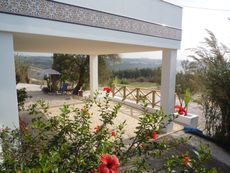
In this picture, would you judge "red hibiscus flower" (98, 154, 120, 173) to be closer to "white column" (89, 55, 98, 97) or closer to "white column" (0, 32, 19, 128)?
"white column" (0, 32, 19, 128)

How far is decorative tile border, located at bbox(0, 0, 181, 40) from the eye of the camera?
2580mm

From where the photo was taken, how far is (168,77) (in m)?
5.68

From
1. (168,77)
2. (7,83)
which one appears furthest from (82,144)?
(168,77)

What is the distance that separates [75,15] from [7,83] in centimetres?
160

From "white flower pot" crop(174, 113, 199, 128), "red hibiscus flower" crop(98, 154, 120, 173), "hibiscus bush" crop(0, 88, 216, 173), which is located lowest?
"white flower pot" crop(174, 113, 199, 128)

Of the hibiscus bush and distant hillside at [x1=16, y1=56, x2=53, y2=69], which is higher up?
distant hillside at [x1=16, y1=56, x2=53, y2=69]

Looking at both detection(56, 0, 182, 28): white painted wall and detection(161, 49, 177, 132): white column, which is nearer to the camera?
detection(56, 0, 182, 28): white painted wall

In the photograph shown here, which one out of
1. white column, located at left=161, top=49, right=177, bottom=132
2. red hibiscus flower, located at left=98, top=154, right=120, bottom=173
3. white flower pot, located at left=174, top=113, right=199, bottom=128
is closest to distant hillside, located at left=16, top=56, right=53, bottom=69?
white column, located at left=161, top=49, right=177, bottom=132

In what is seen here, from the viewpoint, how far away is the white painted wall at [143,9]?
3.50 metres

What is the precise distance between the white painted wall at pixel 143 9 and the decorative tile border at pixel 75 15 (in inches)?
3.9

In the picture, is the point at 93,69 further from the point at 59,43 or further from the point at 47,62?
the point at 47,62

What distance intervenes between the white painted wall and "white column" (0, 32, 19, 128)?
3.95ft

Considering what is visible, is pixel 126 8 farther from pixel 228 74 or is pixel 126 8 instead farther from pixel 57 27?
pixel 228 74

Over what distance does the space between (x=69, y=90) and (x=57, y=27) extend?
10.6 meters
